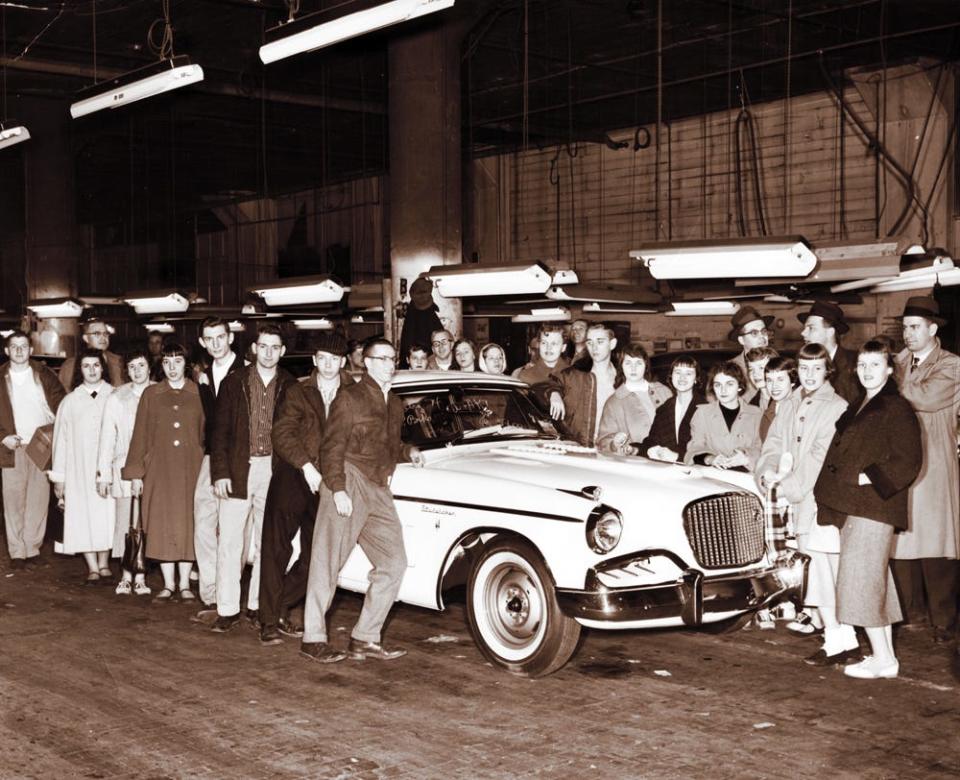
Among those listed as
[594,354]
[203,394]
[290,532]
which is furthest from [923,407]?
[203,394]

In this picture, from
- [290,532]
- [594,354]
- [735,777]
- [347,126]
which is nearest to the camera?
[735,777]

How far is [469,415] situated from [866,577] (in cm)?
289

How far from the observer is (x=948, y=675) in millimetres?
6785

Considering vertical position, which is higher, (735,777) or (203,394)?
(203,394)

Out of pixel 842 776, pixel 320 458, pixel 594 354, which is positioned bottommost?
pixel 842 776

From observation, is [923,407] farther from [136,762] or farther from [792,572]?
[136,762]

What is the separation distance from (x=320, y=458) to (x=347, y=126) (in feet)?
64.3

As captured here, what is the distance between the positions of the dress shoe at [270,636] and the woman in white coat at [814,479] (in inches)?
124

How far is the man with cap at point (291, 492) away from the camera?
7.41 m

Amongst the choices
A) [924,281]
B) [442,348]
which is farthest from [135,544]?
[924,281]

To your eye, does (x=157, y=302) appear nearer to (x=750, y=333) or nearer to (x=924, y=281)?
(x=750, y=333)

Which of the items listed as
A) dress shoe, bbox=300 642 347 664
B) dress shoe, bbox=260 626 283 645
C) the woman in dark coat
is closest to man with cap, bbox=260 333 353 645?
dress shoe, bbox=260 626 283 645

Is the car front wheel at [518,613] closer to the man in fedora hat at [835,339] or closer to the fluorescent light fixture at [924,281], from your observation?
the man in fedora hat at [835,339]

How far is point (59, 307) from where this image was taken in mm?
19281
